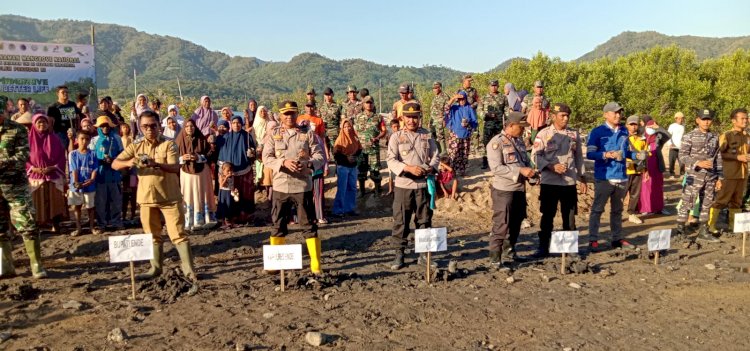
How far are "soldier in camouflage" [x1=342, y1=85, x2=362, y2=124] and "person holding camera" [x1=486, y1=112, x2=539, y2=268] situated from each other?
5.54 meters

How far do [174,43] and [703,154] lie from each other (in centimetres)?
17477

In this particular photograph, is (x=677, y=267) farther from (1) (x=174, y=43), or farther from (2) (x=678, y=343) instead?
(1) (x=174, y=43)

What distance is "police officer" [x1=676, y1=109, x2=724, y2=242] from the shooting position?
8258mm

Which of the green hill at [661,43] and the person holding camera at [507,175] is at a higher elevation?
the green hill at [661,43]

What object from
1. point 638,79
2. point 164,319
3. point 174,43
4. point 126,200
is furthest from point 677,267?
point 174,43

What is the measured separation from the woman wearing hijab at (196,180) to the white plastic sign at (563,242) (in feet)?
17.6

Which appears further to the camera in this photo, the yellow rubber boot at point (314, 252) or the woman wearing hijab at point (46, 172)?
the woman wearing hijab at point (46, 172)

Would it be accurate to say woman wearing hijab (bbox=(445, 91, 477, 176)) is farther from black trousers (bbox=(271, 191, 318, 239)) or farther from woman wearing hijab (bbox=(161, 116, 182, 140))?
black trousers (bbox=(271, 191, 318, 239))

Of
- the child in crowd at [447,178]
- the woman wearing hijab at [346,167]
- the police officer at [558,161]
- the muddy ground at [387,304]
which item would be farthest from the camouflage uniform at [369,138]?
the police officer at [558,161]

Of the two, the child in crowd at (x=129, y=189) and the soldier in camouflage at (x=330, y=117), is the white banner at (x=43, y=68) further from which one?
the soldier in camouflage at (x=330, y=117)

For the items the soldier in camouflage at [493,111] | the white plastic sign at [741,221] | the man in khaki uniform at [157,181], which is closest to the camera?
the man in khaki uniform at [157,181]

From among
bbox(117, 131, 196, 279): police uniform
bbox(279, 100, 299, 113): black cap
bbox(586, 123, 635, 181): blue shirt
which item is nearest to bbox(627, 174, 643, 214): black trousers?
bbox(586, 123, 635, 181): blue shirt

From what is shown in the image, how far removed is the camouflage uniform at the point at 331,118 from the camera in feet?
37.9

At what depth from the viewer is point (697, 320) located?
5.17 meters
